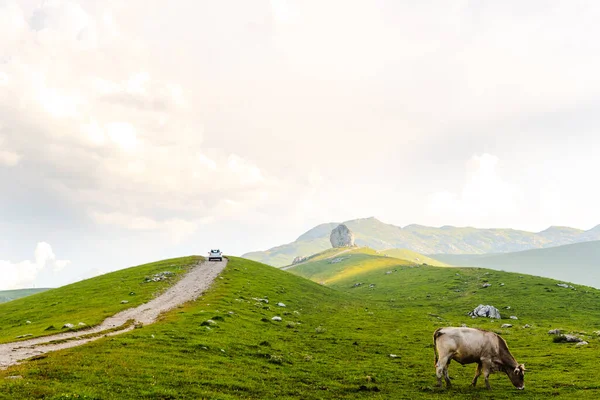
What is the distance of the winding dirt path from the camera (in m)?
23.3

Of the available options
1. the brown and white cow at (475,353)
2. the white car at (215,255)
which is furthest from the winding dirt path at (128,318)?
the brown and white cow at (475,353)

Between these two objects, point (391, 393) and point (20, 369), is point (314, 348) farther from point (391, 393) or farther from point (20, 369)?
point (20, 369)

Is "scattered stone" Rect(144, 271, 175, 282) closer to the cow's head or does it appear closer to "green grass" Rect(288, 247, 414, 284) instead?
the cow's head

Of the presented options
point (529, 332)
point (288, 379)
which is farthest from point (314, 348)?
point (529, 332)

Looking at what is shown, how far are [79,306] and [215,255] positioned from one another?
171ft

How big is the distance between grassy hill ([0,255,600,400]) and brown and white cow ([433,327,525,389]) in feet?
3.45

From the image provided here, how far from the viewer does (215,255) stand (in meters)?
100

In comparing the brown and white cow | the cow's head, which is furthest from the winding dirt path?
the cow's head

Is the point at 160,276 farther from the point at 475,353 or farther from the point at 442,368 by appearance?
the point at 475,353

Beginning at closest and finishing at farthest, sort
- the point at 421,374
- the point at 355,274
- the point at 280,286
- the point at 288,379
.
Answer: the point at 288,379 < the point at 421,374 < the point at 280,286 < the point at 355,274

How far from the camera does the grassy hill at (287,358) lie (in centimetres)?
1656

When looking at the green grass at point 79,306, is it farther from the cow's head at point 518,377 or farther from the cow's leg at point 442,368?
the cow's head at point 518,377

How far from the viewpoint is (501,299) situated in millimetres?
71438

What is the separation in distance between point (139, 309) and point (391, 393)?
35235 mm
